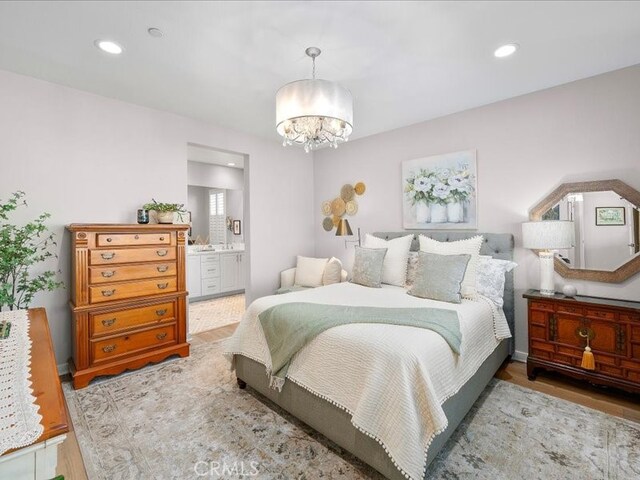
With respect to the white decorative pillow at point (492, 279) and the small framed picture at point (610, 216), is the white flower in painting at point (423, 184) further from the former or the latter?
the small framed picture at point (610, 216)

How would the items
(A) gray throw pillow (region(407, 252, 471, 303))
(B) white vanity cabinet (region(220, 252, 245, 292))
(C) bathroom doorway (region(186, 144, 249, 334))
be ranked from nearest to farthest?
1. (A) gray throw pillow (region(407, 252, 471, 303))
2. (C) bathroom doorway (region(186, 144, 249, 334))
3. (B) white vanity cabinet (region(220, 252, 245, 292))

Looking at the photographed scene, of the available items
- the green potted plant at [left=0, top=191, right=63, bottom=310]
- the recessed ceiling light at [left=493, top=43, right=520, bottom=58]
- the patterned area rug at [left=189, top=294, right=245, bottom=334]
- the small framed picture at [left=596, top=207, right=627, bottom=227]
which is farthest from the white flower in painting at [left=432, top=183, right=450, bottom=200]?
the green potted plant at [left=0, top=191, right=63, bottom=310]

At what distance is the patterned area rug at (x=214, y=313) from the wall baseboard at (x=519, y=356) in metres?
3.47

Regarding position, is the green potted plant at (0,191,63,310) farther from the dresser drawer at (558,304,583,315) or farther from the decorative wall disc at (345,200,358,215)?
the dresser drawer at (558,304,583,315)

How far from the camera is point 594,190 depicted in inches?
105

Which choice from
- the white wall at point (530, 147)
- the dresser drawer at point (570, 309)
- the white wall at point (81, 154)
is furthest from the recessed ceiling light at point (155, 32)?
the dresser drawer at point (570, 309)

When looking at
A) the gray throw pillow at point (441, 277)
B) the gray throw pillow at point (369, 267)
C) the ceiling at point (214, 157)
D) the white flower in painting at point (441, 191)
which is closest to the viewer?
the gray throw pillow at point (441, 277)

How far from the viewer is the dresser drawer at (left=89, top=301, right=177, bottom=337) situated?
2.74 meters

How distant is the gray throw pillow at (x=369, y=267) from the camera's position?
10.9 ft

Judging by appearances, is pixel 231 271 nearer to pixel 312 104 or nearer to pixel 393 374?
pixel 312 104

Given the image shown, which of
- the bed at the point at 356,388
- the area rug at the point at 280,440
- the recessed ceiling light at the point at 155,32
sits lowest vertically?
the area rug at the point at 280,440

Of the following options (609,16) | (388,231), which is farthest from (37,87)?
(609,16)

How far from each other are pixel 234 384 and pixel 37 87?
309 cm

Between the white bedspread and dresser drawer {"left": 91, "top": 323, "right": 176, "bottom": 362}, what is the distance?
4.13 ft
